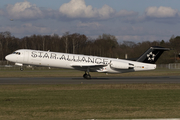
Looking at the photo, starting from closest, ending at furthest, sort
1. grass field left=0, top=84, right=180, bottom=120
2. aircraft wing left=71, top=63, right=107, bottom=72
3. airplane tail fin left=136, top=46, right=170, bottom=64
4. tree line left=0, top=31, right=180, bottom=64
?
grass field left=0, top=84, right=180, bottom=120 → aircraft wing left=71, top=63, right=107, bottom=72 → airplane tail fin left=136, top=46, right=170, bottom=64 → tree line left=0, top=31, right=180, bottom=64

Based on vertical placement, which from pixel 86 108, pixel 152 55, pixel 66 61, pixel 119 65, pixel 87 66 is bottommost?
pixel 86 108

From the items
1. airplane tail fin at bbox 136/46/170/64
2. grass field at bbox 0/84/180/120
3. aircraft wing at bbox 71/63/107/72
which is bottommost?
grass field at bbox 0/84/180/120

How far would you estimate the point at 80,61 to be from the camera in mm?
34375

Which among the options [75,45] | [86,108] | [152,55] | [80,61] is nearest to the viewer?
[86,108]

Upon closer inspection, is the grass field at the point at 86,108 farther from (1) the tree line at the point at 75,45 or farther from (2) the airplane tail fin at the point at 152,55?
(1) the tree line at the point at 75,45

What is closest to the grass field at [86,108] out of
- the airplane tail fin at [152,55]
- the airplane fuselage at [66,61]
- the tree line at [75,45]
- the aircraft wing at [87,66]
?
the airplane fuselage at [66,61]

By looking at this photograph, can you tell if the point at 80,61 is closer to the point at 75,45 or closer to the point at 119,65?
the point at 119,65

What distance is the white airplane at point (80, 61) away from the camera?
3334cm

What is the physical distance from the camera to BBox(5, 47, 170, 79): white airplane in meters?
33.3

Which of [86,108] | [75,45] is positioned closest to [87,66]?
[86,108]

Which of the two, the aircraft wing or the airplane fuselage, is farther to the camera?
the aircraft wing

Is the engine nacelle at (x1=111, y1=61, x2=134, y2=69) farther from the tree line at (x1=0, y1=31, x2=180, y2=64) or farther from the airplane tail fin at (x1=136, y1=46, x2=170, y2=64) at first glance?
the tree line at (x1=0, y1=31, x2=180, y2=64)

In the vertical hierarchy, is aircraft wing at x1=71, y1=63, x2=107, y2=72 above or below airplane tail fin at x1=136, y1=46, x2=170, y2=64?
below

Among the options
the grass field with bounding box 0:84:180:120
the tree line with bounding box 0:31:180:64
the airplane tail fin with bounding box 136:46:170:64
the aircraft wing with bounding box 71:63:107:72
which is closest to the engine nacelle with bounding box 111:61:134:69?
the aircraft wing with bounding box 71:63:107:72
